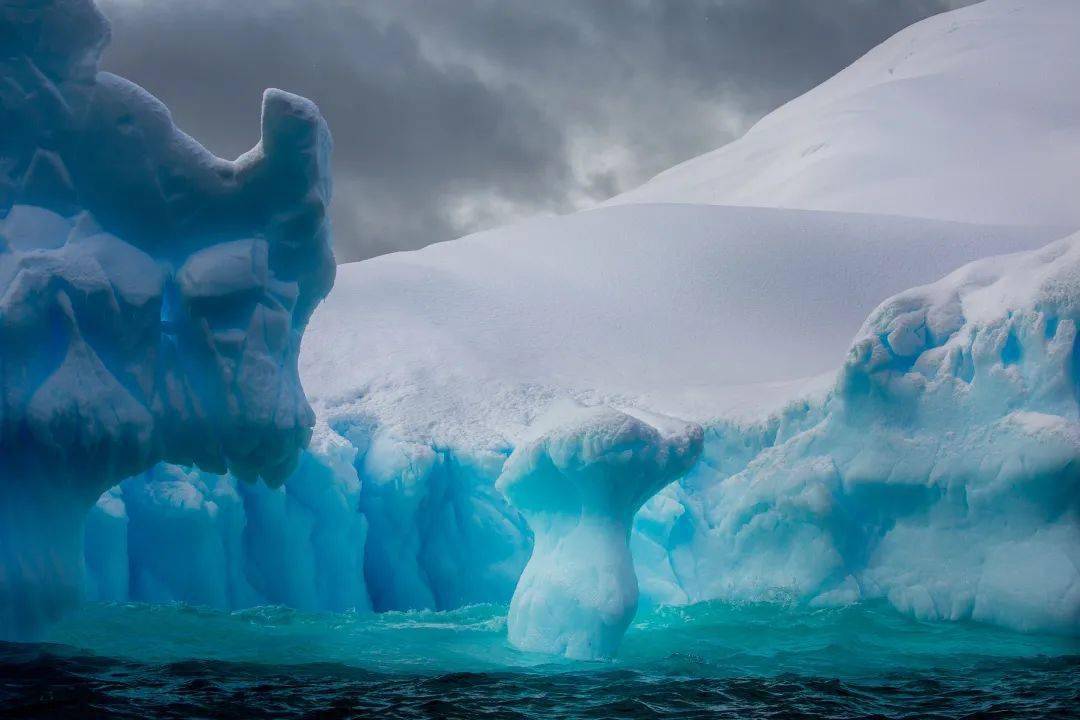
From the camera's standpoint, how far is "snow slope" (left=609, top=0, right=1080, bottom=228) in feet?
95.8

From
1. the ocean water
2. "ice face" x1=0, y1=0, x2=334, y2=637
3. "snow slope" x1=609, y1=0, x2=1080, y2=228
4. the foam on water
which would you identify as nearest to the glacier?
"ice face" x1=0, y1=0, x2=334, y2=637

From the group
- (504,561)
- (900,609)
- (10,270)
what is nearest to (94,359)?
(10,270)

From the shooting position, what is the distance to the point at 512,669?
7.97 meters

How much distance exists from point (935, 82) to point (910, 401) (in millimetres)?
34791

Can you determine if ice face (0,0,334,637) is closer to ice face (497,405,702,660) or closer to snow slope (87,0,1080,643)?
ice face (497,405,702,660)

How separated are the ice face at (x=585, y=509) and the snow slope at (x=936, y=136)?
1940 centimetres

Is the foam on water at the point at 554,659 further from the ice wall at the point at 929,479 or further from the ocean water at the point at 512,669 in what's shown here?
the ice wall at the point at 929,479

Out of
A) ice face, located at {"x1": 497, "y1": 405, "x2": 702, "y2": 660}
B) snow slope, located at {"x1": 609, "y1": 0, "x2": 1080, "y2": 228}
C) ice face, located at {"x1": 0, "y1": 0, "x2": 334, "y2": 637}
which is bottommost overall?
ice face, located at {"x1": 497, "y1": 405, "x2": 702, "y2": 660}

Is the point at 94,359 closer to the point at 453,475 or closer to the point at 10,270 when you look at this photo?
the point at 10,270

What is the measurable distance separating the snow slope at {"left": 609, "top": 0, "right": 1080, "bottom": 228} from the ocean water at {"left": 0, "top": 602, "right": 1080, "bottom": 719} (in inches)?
733

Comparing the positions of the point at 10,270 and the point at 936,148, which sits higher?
the point at 936,148

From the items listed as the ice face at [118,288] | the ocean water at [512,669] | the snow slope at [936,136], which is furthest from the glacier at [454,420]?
the snow slope at [936,136]

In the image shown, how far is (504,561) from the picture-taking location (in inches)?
492

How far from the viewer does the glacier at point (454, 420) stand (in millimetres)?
7883
